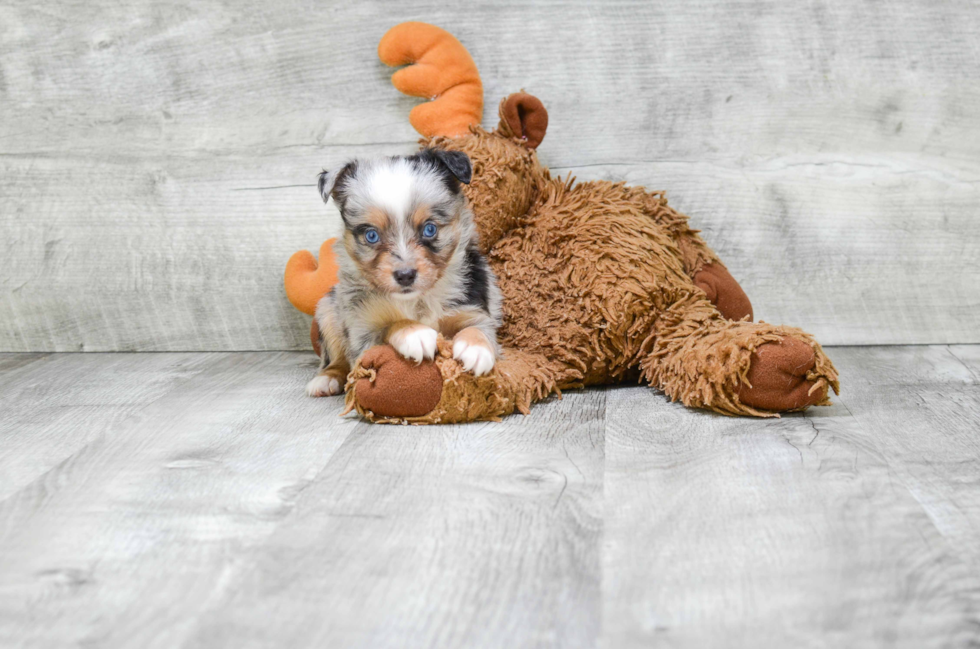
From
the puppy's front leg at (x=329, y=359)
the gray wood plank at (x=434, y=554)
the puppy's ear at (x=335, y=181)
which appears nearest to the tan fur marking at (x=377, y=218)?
the puppy's ear at (x=335, y=181)

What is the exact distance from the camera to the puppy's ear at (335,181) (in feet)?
7.87

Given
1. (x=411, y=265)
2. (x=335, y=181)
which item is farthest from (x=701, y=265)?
(x=335, y=181)

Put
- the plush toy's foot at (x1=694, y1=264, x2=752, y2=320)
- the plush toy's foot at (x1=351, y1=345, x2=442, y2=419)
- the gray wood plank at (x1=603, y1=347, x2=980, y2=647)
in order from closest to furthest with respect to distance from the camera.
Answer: the gray wood plank at (x1=603, y1=347, x2=980, y2=647) < the plush toy's foot at (x1=351, y1=345, x2=442, y2=419) < the plush toy's foot at (x1=694, y1=264, x2=752, y2=320)

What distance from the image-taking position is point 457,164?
94.3 inches

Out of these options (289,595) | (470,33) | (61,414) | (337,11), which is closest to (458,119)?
(470,33)

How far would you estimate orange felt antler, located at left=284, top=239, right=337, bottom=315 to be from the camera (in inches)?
120

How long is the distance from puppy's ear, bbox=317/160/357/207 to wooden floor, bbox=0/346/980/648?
2.03 feet

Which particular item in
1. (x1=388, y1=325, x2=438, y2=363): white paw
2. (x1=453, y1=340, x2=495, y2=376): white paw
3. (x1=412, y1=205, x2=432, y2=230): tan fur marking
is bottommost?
(x1=453, y1=340, x2=495, y2=376): white paw

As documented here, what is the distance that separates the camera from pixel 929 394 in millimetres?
2500

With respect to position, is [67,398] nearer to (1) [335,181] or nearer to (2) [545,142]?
(1) [335,181]

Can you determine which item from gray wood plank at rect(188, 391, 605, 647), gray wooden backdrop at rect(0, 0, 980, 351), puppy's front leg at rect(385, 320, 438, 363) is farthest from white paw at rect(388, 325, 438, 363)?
gray wooden backdrop at rect(0, 0, 980, 351)

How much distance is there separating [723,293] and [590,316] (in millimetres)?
536

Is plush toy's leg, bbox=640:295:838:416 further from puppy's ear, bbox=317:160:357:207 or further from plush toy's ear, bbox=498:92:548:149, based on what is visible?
puppy's ear, bbox=317:160:357:207

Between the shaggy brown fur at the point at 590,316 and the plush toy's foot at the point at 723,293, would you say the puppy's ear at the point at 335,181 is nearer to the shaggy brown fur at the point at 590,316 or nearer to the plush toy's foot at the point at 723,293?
the shaggy brown fur at the point at 590,316
